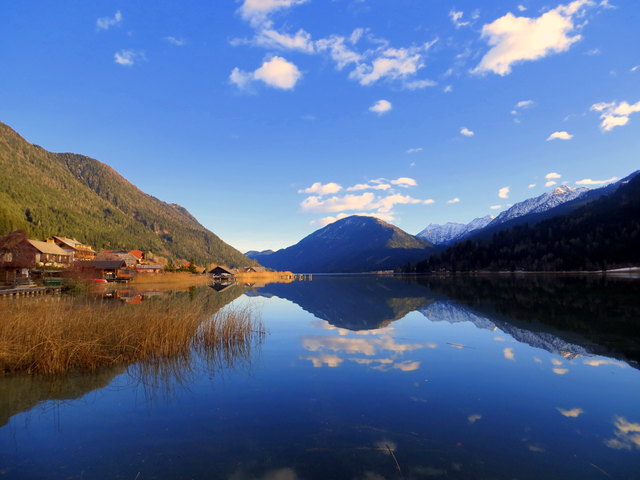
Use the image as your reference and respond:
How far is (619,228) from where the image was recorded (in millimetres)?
142500

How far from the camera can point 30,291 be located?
137 ft

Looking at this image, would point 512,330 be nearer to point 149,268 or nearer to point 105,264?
point 105,264

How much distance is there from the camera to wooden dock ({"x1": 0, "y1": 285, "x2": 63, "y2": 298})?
1465 inches

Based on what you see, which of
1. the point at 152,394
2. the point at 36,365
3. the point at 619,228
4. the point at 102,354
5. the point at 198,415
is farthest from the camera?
the point at 619,228

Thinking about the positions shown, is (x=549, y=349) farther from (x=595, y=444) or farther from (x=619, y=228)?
(x=619, y=228)

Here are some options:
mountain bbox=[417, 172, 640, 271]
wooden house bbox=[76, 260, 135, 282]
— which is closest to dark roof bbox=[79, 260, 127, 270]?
wooden house bbox=[76, 260, 135, 282]

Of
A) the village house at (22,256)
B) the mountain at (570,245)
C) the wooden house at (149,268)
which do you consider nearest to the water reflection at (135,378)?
the village house at (22,256)

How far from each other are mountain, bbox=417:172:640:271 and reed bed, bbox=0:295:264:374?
510 feet

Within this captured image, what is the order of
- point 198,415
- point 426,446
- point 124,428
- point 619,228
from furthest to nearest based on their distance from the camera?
1. point 619,228
2. point 198,415
3. point 124,428
4. point 426,446

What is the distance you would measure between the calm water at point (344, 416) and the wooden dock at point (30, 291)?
3561 cm

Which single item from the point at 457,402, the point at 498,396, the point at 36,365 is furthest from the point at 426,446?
the point at 36,365

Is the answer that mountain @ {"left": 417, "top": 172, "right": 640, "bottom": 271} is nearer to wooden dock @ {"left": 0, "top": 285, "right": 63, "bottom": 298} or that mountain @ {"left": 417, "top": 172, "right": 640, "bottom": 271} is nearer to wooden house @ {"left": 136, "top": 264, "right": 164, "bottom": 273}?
wooden house @ {"left": 136, "top": 264, "right": 164, "bottom": 273}

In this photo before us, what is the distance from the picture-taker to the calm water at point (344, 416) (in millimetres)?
6043

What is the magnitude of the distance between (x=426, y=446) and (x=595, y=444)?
326cm
